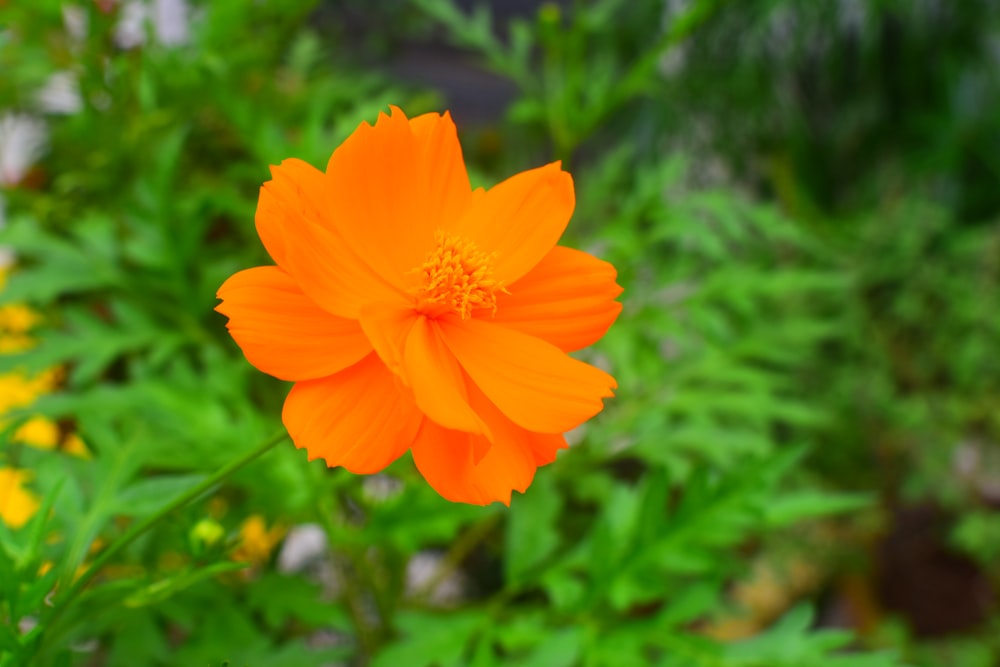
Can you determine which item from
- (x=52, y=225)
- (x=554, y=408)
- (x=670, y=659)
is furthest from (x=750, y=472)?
(x=52, y=225)

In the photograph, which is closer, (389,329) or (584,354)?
(389,329)

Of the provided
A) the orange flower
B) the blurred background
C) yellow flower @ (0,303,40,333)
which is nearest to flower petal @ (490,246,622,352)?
the orange flower

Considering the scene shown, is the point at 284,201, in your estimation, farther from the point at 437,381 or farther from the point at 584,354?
the point at 584,354

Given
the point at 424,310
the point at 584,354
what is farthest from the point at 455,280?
the point at 584,354

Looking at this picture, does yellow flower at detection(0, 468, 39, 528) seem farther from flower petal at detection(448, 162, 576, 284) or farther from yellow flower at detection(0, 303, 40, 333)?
flower petal at detection(448, 162, 576, 284)

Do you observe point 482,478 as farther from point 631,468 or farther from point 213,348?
point 631,468

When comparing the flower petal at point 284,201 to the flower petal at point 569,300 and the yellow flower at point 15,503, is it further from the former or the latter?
the yellow flower at point 15,503
